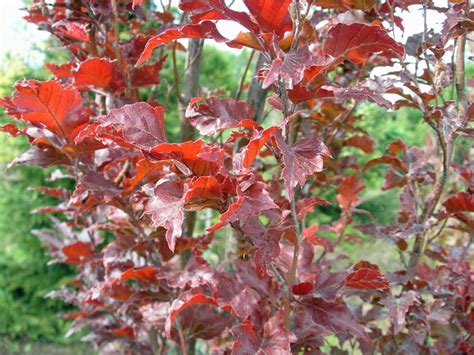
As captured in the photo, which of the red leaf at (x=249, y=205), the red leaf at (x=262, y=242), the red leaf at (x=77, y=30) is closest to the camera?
the red leaf at (x=249, y=205)

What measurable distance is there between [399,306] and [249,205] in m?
0.58

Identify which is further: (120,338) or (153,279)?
(120,338)

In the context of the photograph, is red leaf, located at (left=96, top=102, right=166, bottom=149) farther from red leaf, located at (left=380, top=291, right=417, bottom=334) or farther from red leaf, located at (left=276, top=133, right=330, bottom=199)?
red leaf, located at (left=380, top=291, right=417, bottom=334)

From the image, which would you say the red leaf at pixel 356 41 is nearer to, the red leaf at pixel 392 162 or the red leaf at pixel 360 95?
the red leaf at pixel 360 95

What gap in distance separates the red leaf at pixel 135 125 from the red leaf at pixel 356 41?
0.33 meters

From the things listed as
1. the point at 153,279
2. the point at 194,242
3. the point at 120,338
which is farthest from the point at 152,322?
the point at 120,338

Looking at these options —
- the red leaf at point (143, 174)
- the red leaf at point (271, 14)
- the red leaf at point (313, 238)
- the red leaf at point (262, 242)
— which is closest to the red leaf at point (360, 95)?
the red leaf at point (271, 14)

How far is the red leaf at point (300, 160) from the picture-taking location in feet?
2.61

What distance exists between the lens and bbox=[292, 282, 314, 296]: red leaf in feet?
3.49

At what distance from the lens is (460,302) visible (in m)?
1.38

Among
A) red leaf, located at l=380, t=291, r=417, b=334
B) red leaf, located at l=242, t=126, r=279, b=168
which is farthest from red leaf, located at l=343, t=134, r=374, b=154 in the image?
red leaf, located at l=242, t=126, r=279, b=168

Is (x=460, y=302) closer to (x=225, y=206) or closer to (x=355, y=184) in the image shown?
(x=355, y=184)

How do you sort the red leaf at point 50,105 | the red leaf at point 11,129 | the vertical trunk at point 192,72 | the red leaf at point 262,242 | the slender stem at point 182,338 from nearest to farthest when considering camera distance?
the red leaf at point 262,242, the red leaf at point 50,105, the red leaf at point 11,129, the slender stem at point 182,338, the vertical trunk at point 192,72

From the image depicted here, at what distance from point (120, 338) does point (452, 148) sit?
54.5 inches
